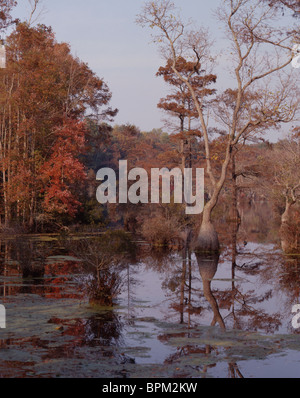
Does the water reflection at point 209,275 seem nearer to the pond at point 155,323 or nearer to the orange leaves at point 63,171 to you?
the pond at point 155,323

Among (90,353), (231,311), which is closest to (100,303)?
(231,311)

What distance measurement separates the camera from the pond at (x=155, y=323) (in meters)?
7.32

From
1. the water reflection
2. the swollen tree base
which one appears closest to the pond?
the water reflection

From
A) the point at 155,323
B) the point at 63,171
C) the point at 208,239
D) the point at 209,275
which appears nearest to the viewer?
the point at 155,323

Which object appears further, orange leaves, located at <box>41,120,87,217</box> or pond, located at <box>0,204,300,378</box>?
orange leaves, located at <box>41,120,87,217</box>

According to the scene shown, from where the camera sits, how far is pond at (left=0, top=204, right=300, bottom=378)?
7.32 metres

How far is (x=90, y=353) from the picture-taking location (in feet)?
25.8

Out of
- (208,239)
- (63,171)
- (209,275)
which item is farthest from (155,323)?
(63,171)

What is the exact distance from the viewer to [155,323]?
1000 centimetres

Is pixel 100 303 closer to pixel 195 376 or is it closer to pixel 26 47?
pixel 195 376

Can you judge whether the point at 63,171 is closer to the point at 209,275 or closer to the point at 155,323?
A: the point at 209,275

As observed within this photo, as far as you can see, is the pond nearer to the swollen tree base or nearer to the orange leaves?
the swollen tree base

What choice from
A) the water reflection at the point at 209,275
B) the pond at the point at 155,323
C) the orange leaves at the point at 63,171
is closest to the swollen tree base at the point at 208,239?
the water reflection at the point at 209,275
